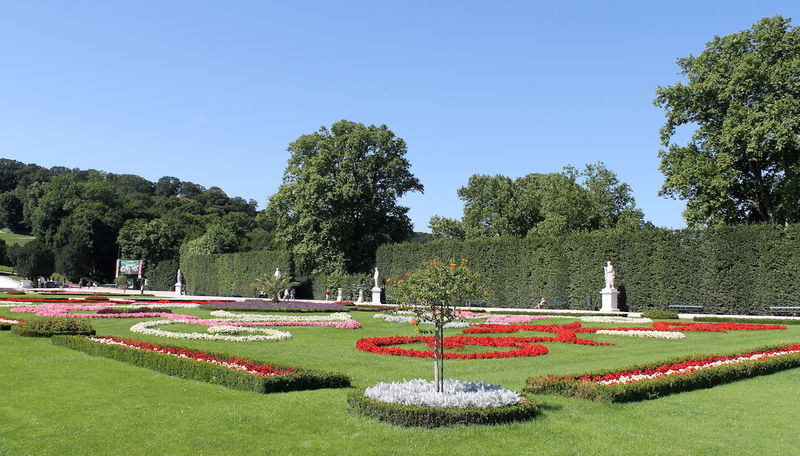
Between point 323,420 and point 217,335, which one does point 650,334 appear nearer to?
point 217,335

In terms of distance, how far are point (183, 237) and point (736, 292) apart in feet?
255

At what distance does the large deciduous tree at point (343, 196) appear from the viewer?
45094 mm

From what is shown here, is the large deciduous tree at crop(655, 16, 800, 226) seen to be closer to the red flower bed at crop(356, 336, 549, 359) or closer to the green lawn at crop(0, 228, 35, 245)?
the red flower bed at crop(356, 336, 549, 359)

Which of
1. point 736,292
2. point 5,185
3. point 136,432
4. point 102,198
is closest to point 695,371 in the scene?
point 136,432

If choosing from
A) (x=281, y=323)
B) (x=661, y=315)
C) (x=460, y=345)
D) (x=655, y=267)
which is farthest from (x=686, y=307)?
(x=281, y=323)

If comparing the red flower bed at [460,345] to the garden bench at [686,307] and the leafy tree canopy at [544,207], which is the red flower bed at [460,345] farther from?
the leafy tree canopy at [544,207]

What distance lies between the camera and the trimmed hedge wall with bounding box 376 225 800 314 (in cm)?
2728

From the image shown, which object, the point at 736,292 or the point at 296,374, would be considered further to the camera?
the point at 736,292

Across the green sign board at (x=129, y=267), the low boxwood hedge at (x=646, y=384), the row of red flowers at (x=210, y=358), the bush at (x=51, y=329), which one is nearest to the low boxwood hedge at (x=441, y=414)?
the low boxwood hedge at (x=646, y=384)

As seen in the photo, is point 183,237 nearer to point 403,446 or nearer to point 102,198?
point 102,198

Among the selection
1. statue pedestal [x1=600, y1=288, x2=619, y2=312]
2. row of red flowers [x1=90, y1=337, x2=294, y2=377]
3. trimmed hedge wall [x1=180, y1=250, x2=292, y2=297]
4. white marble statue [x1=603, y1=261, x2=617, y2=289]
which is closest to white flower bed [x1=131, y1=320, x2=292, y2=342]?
row of red flowers [x1=90, y1=337, x2=294, y2=377]

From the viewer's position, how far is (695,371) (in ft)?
31.6

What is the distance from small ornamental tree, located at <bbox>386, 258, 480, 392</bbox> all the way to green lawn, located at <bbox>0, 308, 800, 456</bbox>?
1.47 meters

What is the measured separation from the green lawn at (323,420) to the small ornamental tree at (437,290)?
57.7 inches
